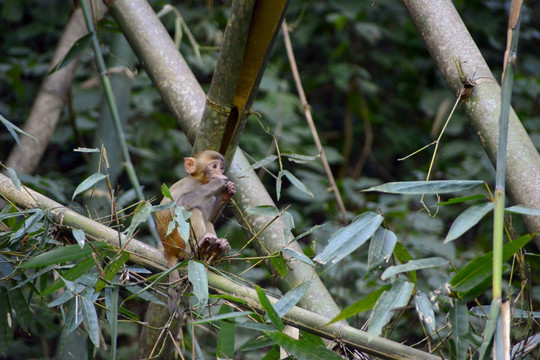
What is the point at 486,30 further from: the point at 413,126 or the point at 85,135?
the point at 85,135

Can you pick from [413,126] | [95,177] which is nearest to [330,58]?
[413,126]

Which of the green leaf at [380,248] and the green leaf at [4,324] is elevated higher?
the green leaf at [380,248]

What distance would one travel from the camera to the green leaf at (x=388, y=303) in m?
1.44

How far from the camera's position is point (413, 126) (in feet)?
19.8

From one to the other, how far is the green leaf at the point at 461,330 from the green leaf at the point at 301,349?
303 millimetres

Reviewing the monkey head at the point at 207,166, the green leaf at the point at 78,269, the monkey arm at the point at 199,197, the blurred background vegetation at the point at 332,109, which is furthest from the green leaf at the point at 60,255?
the blurred background vegetation at the point at 332,109

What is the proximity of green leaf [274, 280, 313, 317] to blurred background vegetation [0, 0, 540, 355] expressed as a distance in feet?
6.20

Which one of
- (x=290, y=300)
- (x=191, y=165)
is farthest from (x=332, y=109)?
(x=290, y=300)

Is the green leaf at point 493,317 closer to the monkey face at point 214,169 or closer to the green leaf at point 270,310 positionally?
the green leaf at point 270,310

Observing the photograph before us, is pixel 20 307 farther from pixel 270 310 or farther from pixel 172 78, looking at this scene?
pixel 172 78

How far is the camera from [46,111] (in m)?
3.94

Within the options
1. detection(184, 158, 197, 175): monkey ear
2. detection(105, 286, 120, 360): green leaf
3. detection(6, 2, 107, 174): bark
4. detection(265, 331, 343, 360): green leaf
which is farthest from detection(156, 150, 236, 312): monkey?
detection(6, 2, 107, 174): bark

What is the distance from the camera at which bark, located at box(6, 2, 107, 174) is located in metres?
3.74

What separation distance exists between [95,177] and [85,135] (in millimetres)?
3428
